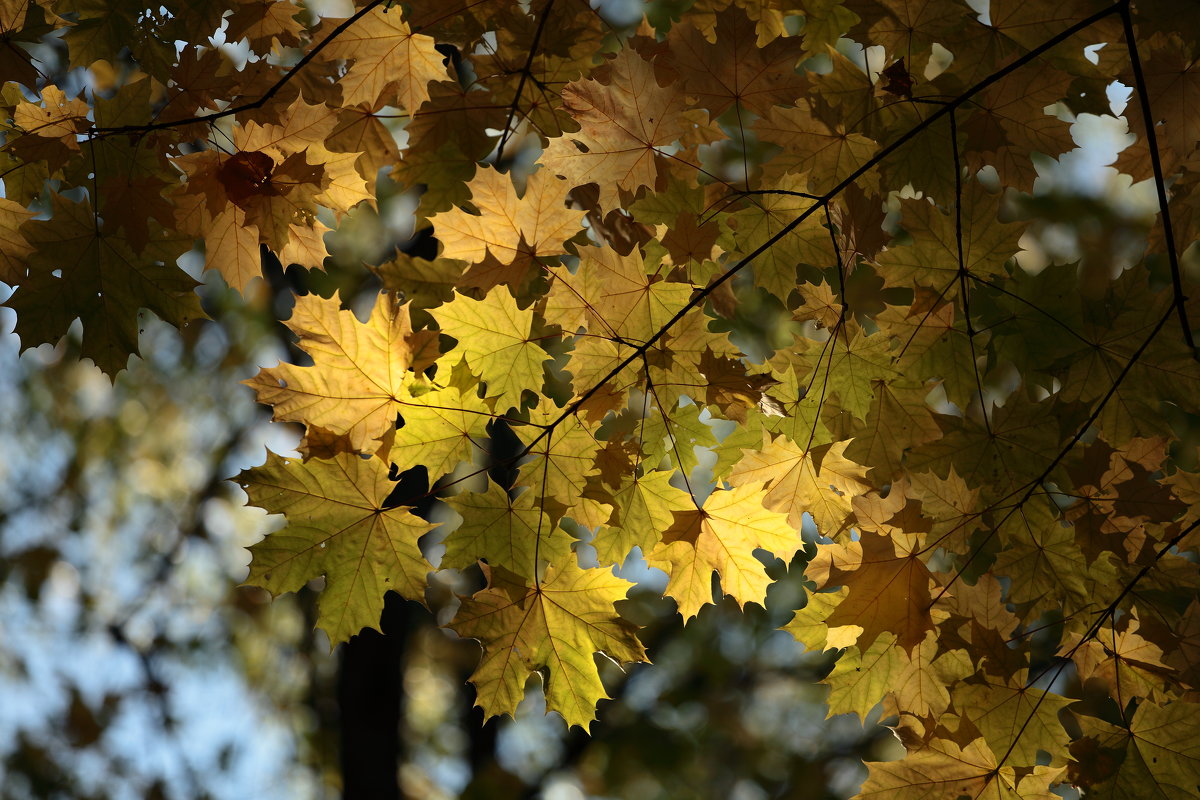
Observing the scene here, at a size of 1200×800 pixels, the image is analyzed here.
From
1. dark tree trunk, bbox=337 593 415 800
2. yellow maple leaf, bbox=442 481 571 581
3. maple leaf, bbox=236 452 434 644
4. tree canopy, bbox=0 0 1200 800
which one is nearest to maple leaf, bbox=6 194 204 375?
tree canopy, bbox=0 0 1200 800

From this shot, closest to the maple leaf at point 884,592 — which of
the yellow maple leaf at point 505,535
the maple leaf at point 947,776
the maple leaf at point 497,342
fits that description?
the maple leaf at point 947,776

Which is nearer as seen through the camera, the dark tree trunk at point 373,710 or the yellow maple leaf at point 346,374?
the yellow maple leaf at point 346,374

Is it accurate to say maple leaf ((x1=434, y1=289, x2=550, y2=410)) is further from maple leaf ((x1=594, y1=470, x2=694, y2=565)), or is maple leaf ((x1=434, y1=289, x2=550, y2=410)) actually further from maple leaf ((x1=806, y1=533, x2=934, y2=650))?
maple leaf ((x1=806, y1=533, x2=934, y2=650))

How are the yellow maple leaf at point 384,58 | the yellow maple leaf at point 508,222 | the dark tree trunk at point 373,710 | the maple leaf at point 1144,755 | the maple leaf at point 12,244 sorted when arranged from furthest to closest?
the dark tree trunk at point 373,710 < the yellow maple leaf at point 384,58 < the maple leaf at point 12,244 < the yellow maple leaf at point 508,222 < the maple leaf at point 1144,755

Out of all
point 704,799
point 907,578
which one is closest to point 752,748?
point 704,799

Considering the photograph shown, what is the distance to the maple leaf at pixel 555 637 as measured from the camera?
6.31 ft

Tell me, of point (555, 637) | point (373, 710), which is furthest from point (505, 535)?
point (373, 710)

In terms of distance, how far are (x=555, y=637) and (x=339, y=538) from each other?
0.55 meters

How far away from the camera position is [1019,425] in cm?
198

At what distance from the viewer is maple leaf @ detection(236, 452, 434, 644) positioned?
1.85m

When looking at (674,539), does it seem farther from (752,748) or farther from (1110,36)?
(752,748)

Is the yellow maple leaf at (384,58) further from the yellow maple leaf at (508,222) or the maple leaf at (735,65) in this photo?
the maple leaf at (735,65)

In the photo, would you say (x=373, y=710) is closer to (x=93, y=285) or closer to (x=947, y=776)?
(x=93, y=285)

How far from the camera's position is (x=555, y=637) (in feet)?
6.55
